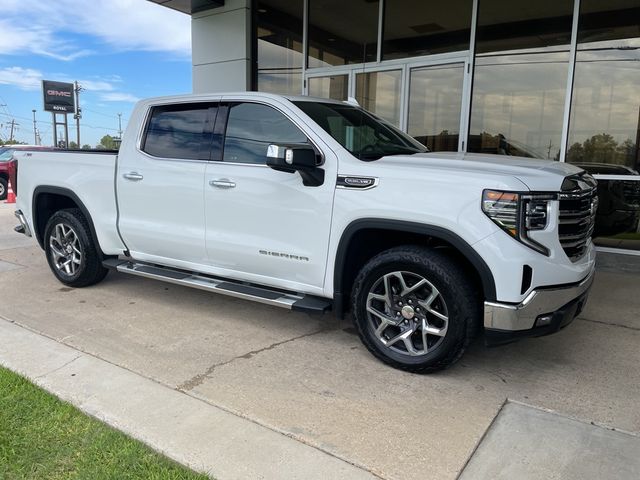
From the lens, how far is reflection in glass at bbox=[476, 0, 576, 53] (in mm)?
8070

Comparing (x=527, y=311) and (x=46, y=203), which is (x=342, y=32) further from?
(x=527, y=311)

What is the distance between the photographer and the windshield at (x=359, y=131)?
4.19 metres

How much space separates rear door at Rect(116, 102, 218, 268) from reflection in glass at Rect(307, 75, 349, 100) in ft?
18.6

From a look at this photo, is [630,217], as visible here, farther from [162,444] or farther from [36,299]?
[36,299]

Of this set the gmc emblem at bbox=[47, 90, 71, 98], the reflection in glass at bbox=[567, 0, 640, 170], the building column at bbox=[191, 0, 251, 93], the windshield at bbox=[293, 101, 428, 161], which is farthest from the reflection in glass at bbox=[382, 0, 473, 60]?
the gmc emblem at bbox=[47, 90, 71, 98]

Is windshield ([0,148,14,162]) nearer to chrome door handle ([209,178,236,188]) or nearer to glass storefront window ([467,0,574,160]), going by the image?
glass storefront window ([467,0,574,160])

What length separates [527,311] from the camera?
3.23 m

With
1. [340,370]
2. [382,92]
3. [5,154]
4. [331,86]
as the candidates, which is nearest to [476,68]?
[382,92]

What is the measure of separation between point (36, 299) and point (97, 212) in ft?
3.71

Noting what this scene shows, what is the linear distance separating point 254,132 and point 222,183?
0.50m

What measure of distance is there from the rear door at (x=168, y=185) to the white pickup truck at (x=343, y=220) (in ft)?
0.04

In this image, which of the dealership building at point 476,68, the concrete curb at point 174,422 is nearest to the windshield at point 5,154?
the dealership building at point 476,68

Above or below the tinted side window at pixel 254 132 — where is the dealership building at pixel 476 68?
above

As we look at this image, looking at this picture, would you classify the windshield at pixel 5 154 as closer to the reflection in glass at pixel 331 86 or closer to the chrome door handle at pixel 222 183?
the reflection in glass at pixel 331 86
